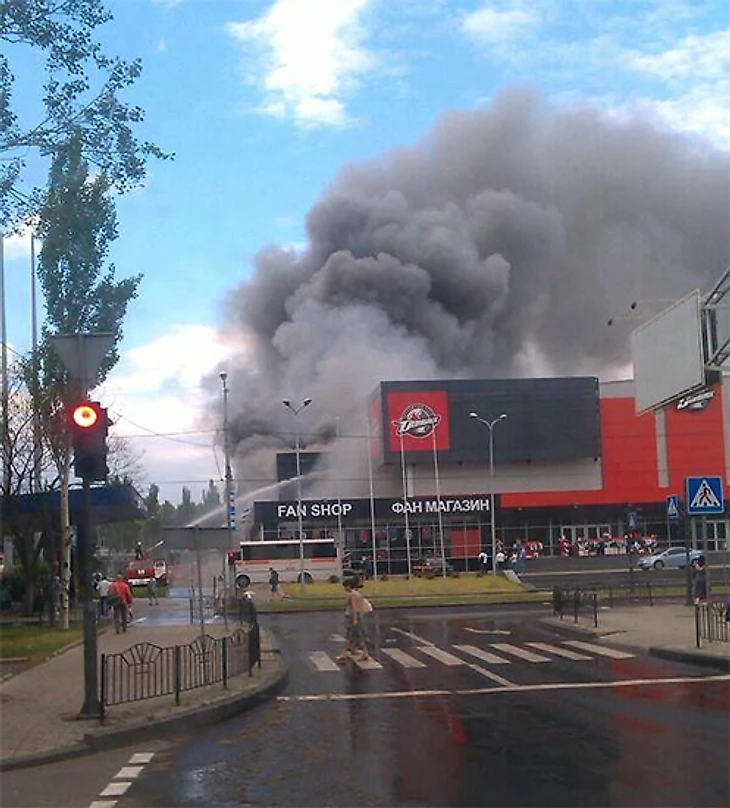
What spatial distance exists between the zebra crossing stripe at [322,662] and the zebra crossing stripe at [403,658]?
1.05 meters

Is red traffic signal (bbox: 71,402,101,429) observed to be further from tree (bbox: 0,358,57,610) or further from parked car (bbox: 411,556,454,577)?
parked car (bbox: 411,556,454,577)

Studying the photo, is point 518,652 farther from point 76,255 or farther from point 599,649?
point 76,255

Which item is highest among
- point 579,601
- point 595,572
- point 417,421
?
point 417,421

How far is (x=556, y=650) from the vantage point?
61.6 feet

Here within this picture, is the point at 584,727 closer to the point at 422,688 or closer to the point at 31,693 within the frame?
the point at 422,688

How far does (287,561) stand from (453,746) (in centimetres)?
4608

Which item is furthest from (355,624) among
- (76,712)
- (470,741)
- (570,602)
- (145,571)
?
(145,571)

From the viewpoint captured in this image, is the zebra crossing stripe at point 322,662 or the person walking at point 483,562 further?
the person walking at point 483,562

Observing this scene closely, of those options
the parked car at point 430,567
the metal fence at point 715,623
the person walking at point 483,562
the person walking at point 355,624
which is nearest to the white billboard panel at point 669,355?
the metal fence at point 715,623

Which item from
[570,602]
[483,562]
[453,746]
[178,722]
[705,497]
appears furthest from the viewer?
[483,562]

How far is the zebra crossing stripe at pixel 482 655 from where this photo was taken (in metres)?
17.2

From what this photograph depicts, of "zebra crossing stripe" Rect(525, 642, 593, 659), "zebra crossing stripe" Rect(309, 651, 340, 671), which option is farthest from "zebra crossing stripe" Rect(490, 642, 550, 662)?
"zebra crossing stripe" Rect(309, 651, 340, 671)

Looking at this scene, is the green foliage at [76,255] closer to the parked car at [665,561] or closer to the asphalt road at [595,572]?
the asphalt road at [595,572]

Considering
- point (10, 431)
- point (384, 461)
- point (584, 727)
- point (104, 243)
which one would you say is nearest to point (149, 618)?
point (10, 431)
